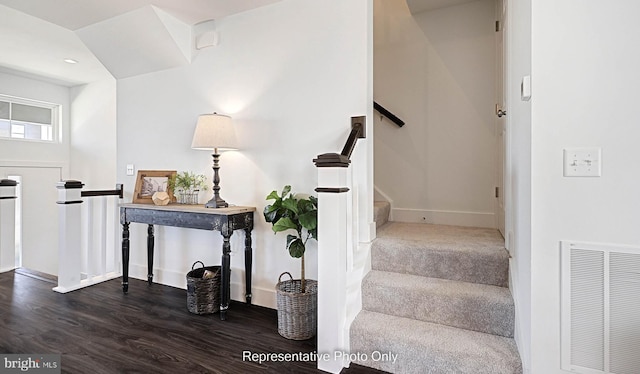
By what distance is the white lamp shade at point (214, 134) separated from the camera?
96.3 inches

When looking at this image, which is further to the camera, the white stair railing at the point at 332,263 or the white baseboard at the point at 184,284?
the white baseboard at the point at 184,284

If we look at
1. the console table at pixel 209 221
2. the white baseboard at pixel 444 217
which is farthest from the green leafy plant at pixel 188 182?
the white baseboard at pixel 444 217

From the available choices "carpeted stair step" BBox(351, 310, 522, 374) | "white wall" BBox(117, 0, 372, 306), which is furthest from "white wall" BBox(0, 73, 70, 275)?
"carpeted stair step" BBox(351, 310, 522, 374)

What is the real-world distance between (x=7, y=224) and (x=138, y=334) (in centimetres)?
267

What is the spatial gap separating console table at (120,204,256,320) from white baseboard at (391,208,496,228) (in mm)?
1561

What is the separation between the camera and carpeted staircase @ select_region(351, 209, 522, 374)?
5.27 feet

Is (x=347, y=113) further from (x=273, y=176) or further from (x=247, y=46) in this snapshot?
(x=247, y=46)

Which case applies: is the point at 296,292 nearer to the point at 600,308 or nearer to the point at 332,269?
the point at 332,269

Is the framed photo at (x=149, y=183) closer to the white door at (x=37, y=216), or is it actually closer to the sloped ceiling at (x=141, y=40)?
the sloped ceiling at (x=141, y=40)

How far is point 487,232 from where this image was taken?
8.72 feet

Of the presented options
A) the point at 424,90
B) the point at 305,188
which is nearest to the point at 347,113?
Result: the point at 305,188

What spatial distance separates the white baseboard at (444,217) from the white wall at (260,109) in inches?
50.1

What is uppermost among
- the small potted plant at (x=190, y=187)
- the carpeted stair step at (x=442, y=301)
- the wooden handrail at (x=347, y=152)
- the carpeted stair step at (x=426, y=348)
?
the wooden handrail at (x=347, y=152)

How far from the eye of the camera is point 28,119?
15.5 ft
